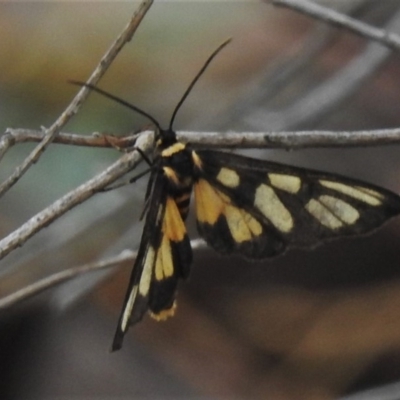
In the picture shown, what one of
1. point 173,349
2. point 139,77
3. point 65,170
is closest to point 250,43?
point 139,77

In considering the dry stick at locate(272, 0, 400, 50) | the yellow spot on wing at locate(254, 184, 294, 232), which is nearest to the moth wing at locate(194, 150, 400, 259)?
the yellow spot on wing at locate(254, 184, 294, 232)

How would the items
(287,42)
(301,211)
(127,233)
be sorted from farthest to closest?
1. (287,42)
2. (127,233)
3. (301,211)

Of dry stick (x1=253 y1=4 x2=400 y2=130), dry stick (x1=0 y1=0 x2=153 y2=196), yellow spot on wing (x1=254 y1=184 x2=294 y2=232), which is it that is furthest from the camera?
dry stick (x1=253 y1=4 x2=400 y2=130)

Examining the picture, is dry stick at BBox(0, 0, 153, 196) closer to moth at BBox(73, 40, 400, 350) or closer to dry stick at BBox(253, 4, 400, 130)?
moth at BBox(73, 40, 400, 350)

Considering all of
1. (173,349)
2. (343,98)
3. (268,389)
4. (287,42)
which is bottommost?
(268,389)

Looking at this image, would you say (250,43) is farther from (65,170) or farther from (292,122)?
(65,170)

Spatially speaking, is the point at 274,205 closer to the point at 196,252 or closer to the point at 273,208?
the point at 273,208

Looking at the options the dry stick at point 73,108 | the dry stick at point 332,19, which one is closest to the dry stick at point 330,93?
the dry stick at point 332,19
